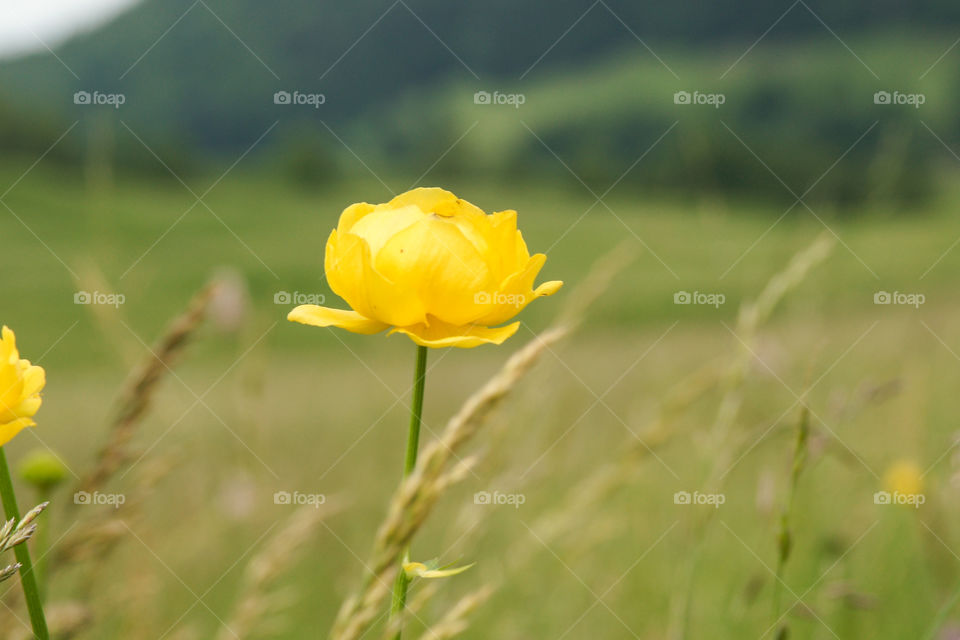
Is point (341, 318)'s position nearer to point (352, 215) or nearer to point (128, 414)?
point (352, 215)

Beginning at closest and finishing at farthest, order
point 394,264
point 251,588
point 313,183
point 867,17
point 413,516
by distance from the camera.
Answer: point 413,516
point 394,264
point 251,588
point 313,183
point 867,17

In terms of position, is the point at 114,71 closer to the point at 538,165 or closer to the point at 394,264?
the point at 538,165

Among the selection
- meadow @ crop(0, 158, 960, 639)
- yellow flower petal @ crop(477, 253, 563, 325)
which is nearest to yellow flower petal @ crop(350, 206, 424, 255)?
yellow flower petal @ crop(477, 253, 563, 325)

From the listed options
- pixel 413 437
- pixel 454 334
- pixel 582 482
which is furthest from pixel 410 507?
pixel 582 482

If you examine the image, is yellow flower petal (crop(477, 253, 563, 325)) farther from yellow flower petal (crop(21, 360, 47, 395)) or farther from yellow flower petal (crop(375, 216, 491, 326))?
yellow flower petal (crop(21, 360, 47, 395))

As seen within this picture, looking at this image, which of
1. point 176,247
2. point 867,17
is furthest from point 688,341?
point 867,17

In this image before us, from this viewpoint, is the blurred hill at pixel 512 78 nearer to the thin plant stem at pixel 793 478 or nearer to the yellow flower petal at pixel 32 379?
the thin plant stem at pixel 793 478
